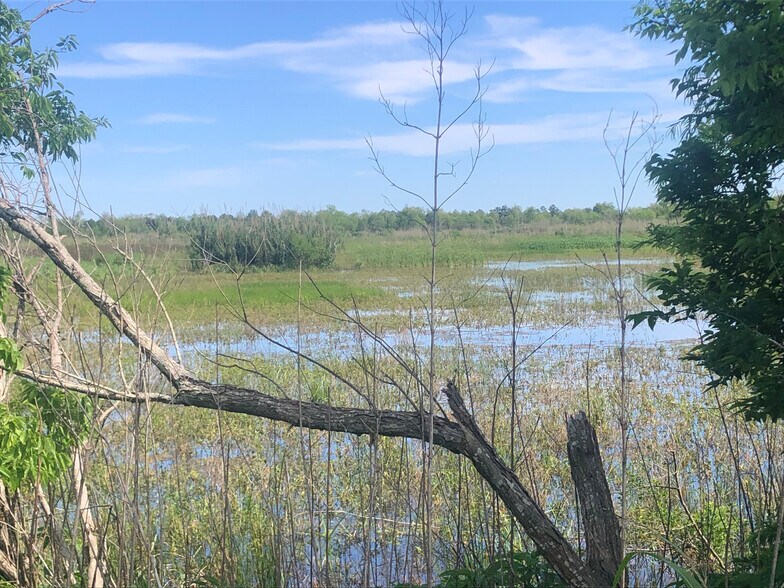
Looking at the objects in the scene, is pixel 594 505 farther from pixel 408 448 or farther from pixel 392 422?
pixel 408 448

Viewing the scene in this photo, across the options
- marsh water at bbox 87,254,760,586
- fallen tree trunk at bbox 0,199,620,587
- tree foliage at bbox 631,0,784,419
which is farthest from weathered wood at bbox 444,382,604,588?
tree foliage at bbox 631,0,784,419

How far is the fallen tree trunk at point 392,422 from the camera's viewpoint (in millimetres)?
2941

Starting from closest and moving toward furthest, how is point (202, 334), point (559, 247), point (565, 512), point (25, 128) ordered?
point (565, 512)
point (25, 128)
point (202, 334)
point (559, 247)

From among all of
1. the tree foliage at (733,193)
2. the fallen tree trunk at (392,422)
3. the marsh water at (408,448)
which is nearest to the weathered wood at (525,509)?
the fallen tree trunk at (392,422)

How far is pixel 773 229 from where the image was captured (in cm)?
320

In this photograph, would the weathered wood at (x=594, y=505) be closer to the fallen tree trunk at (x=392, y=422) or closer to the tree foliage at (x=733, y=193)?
the fallen tree trunk at (x=392, y=422)

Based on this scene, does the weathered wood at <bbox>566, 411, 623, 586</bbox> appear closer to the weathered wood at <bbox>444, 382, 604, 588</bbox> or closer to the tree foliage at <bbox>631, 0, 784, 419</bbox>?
the weathered wood at <bbox>444, 382, 604, 588</bbox>

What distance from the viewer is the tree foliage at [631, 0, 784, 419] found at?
125 inches

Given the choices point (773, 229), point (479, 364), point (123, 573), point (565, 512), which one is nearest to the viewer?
point (123, 573)

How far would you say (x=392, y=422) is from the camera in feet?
10.7

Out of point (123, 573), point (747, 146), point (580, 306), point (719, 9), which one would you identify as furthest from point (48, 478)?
point (580, 306)

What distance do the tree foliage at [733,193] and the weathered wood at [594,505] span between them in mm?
730

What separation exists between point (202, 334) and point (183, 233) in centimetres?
1076

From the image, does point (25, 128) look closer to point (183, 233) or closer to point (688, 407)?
point (183, 233)
